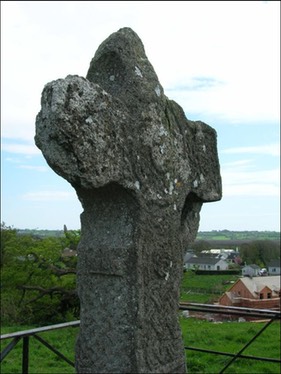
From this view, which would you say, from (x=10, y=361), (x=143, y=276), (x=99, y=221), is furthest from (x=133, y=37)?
(x=10, y=361)

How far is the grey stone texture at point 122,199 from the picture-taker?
2.81 metres

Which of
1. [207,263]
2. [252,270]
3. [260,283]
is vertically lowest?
[260,283]

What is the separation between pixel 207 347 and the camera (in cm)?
993

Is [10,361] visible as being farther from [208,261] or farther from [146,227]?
[208,261]

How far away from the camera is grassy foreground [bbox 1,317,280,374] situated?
8539 millimetres

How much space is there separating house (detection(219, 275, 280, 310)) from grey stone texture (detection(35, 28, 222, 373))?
8558 mm

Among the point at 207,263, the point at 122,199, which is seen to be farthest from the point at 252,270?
the point at 122,199

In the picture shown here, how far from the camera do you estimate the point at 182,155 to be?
3521mm

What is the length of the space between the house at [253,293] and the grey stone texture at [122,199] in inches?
337

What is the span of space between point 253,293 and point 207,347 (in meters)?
3.40

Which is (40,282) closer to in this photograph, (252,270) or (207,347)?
(252,270)

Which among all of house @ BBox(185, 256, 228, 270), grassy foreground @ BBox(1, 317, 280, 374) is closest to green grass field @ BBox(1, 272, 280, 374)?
grassy foreground @ BBox(1, 317, 280, 374)

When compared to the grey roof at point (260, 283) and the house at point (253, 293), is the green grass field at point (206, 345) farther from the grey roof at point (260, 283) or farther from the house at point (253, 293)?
the grey roof at point (260, 283)

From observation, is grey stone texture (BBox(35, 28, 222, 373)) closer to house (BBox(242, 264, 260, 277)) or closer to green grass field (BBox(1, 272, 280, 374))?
green grass field (BBox(1, 272, 280, 374))
